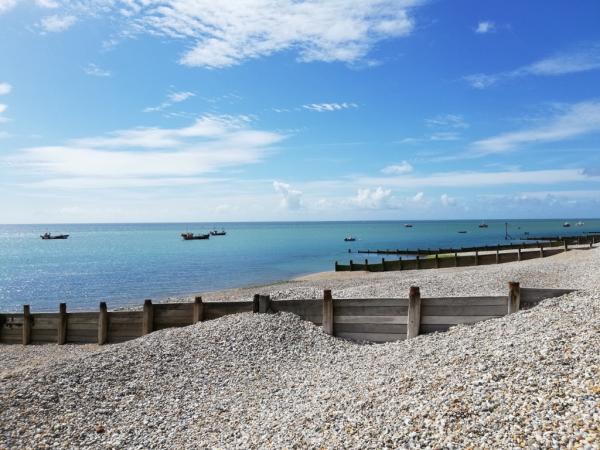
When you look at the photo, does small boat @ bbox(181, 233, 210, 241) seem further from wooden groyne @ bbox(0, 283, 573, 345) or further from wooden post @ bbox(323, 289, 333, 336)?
wooden post @ bbox(323, 289, 333, 336)

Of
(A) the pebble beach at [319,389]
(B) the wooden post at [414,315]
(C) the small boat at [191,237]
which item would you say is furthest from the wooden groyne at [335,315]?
(C) the small boat at [191,237]

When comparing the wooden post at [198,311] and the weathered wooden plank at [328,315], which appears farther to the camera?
the wooden post at [198,311]

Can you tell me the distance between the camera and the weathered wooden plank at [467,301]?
12.1 metres

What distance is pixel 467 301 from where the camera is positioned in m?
12.2

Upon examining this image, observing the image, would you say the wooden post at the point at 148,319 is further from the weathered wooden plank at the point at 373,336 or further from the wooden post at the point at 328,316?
the weathered wooden plank at the point at 373,336

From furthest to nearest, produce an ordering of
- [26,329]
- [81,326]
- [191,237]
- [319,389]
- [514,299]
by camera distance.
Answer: [191,237], [26,329], [81,326], [514,299], [319,389]

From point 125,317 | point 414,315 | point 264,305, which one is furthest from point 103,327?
point 414,315

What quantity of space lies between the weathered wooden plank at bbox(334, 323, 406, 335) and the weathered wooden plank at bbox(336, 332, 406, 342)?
8cm

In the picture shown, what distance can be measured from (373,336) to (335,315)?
119cm

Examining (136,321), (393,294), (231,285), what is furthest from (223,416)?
(231,285)

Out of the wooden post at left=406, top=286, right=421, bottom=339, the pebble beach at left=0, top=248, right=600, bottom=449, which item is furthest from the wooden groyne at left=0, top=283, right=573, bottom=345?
the pebble beach at left=0, top=248, right=600, bottom=449

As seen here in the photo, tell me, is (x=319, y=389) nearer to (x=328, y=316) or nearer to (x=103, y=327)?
(x=328, y=316)

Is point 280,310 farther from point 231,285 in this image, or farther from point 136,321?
point 231,285

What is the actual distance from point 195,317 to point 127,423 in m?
6.04
